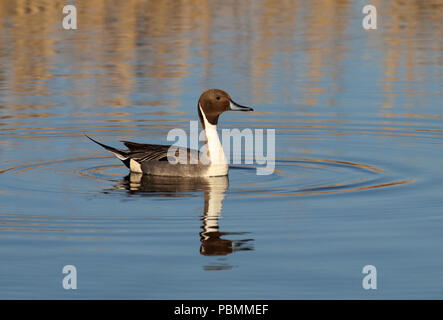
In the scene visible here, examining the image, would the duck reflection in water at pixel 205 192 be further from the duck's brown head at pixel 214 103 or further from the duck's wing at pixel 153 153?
the duck's brown head at pixel 214 103

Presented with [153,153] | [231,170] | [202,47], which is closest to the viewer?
[153,153]

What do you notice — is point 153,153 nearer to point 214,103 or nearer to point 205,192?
point 214,103

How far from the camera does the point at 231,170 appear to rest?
12.9m

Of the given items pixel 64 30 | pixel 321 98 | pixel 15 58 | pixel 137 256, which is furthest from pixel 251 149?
pixel 64 30

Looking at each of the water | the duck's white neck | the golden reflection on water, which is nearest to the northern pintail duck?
the duck's white neck

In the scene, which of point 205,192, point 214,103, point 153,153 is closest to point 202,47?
point 214,103

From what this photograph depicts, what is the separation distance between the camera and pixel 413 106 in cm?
1644

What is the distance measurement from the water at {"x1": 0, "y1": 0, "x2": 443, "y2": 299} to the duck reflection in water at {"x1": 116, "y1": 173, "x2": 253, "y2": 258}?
0.03m

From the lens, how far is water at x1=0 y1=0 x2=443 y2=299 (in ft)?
26.8

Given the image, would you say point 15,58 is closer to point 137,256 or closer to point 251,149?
point 251,149

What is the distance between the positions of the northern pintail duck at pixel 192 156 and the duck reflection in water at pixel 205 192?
86mm

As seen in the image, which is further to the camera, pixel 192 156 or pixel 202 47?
pixel 202 47

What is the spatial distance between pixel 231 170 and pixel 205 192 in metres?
1.46

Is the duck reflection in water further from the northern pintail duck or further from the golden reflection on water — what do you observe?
the golden reflection on water
